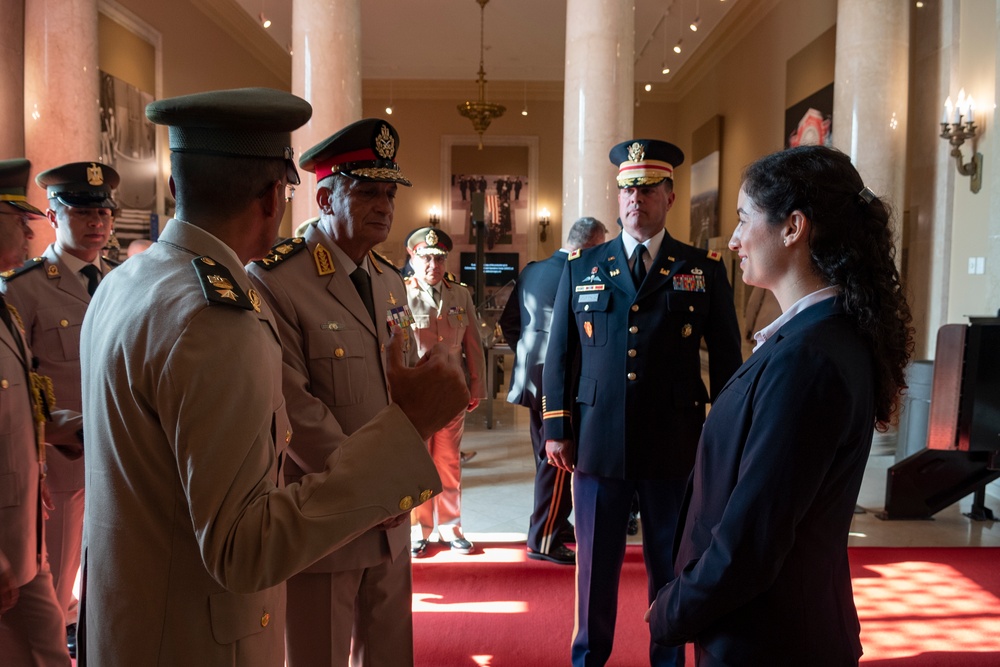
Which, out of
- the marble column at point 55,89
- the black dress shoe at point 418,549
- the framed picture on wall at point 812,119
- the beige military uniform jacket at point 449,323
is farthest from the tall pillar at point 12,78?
the framed picture on wall at point 812,119

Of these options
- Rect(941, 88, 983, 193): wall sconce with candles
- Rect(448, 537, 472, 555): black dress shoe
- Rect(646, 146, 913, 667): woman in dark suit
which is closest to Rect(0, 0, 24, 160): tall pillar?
Rect(448, 537, 472, 555): black dress shoe

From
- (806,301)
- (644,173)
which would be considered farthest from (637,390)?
(806,301)

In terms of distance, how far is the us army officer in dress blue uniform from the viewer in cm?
265

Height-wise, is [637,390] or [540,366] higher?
[637,390]

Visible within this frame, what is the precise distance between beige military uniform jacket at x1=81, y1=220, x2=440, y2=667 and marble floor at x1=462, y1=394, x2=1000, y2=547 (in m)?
3.47

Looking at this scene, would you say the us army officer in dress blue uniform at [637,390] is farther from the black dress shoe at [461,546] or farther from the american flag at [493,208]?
the american flag at [493,208]

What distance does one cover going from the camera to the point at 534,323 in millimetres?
4473

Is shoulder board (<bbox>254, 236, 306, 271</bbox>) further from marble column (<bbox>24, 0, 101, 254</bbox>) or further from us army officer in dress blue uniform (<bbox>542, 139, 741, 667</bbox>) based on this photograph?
marble column (<bbox>24, 0, 101, 254</bbox>)

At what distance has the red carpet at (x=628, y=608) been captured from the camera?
3068mm

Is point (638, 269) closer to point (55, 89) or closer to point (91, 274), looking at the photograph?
point (91, 274)

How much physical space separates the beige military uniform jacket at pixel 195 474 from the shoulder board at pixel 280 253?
0.83 m

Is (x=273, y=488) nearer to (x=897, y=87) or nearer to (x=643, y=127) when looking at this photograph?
(x=897, y=87)

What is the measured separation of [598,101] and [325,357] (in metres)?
4.60

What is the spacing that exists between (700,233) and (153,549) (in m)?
14.1
